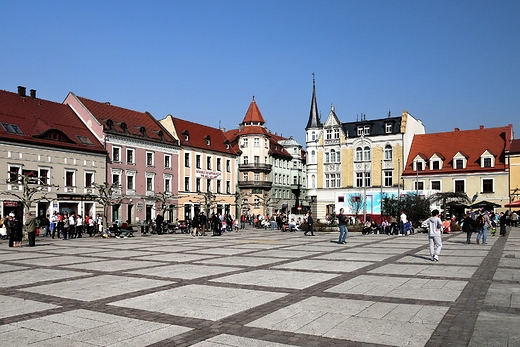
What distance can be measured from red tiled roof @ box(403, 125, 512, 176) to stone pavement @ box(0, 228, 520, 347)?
145ft

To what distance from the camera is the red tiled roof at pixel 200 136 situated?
6128 cm

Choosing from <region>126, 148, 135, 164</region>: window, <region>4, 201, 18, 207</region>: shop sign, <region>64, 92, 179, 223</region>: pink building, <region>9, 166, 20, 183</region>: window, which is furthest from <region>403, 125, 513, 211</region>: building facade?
<region>4, 201, 18, 207</region>: shop sign

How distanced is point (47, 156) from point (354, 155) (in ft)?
122

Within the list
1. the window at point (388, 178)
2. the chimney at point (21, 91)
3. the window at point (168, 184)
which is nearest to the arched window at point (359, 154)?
the window at point (388, 178)

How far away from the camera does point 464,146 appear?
58.6 meters

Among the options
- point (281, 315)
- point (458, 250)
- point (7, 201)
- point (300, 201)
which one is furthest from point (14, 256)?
point (300, 201)

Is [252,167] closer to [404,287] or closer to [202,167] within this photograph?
[202,167]

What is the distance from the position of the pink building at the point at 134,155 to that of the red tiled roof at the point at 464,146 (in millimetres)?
29135

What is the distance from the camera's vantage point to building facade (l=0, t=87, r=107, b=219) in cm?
3938

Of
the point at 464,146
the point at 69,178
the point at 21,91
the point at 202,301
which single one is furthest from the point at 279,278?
the point at 464,146

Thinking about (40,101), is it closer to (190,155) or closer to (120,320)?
(190,155)

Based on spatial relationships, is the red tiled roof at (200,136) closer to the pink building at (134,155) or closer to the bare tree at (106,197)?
the pink building at (134,155)

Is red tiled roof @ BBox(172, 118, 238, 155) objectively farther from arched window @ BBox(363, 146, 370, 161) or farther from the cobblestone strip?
the cobblestone strip

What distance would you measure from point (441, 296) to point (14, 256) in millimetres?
15350
